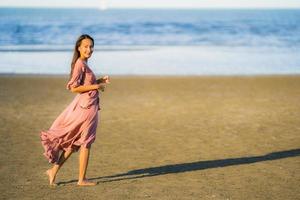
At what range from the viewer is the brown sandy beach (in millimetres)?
6266

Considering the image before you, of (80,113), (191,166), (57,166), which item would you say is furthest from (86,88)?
(191,166)

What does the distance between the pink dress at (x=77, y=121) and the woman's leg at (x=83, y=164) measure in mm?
72

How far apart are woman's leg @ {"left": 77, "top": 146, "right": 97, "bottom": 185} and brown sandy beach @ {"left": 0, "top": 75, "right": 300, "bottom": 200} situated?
9 cm

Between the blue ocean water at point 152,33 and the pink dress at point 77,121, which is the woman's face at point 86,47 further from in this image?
the blue ocean water at point 152,33

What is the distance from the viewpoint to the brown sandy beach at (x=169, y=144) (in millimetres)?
6266

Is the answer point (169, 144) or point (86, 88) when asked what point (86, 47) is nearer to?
point (86, 88)

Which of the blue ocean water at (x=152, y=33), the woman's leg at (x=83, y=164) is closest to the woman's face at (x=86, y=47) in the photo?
the woman's leg at (x=83, y=164)

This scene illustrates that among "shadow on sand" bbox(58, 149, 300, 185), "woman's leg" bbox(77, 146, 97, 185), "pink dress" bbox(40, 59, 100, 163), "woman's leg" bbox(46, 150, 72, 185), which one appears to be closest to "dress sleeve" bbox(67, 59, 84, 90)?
"pink dress" bbox(40, 59, 100, 163)

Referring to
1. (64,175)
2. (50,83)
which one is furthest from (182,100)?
(64,175)

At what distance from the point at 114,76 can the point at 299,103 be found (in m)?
7.05

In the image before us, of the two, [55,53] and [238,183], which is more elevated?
[238,183]

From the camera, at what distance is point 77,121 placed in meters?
6.02

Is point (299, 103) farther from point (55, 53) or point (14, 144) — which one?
point (55, 53)

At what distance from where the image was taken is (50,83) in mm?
16375
